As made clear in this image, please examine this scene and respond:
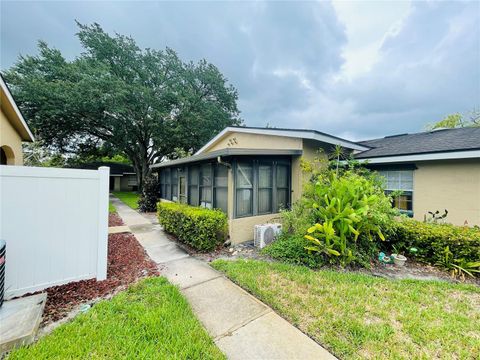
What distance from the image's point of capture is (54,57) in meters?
18.5

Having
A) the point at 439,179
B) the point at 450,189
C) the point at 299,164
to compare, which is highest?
the point at 299,164

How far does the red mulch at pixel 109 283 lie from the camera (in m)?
3.07

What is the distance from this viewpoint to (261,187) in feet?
22.8

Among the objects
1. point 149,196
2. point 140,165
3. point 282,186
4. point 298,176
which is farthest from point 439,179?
point 140,165

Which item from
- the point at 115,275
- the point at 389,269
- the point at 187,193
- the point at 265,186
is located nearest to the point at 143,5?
the point at 187,193

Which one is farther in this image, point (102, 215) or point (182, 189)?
point (182, 189)

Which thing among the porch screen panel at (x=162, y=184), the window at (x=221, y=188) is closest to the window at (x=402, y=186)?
the window at (x=221, y=188)

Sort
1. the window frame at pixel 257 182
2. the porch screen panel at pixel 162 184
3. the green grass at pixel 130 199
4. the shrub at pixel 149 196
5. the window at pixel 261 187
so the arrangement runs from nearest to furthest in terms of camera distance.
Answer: the window frame at pixel 257 182
the window at pixel 261 187
the shrub at pixel 149 196
the porch screen panel at pixel 162 184
the green grass at pixel 130 199

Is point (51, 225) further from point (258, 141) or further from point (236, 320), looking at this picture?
point (258, 141)

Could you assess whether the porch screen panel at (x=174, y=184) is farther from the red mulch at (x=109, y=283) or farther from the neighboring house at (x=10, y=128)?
the neighboring house at (x=10, y=128)

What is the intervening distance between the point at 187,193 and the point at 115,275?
5472mm

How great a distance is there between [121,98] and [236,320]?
20.9 meters

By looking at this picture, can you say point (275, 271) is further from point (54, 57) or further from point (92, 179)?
point (54, 57)

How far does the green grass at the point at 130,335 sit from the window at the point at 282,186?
487cm
